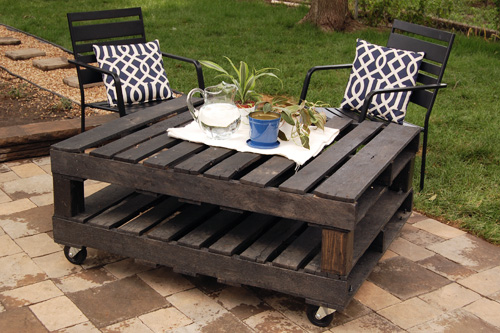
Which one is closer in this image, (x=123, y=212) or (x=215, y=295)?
(x=215, y=295)

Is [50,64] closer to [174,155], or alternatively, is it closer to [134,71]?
[134,71]

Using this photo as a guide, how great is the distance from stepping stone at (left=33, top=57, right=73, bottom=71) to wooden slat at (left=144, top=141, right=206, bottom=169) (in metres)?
3.85

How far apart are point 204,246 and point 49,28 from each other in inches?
243

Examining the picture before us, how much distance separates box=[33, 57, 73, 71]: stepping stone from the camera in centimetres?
629

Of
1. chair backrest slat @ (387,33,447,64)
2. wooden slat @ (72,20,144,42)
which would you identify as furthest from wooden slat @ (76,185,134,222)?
chair backrest slat @ (387,33,447,64)

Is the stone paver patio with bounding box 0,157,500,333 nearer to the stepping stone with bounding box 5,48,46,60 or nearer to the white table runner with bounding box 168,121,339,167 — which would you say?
the white table runner with bounding box 168,121,339,167

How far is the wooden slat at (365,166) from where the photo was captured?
2375 mm

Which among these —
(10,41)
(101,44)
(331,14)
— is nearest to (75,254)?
(101,44)

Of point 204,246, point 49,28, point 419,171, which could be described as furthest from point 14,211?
point 49,28

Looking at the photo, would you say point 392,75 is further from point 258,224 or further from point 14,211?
point 14,211

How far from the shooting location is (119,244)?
2824mm

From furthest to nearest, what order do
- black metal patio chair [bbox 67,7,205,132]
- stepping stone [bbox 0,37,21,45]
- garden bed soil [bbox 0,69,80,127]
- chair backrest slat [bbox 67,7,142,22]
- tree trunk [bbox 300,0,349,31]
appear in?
tree trunk [bbox 300,0,349,31] < stepping stone [bbox 0,37,21,45] < garden bed soil [bbox 0,69,80,127] < chair backrest slat [bbox 67,7,142,22] < black metal patio chair [bbox 67,7,205,132]

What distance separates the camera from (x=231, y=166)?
263 cm

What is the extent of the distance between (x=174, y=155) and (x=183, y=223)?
34 cm
